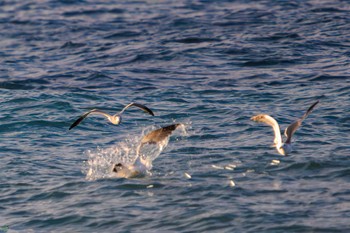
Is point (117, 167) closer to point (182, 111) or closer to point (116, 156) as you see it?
point (116, 156)

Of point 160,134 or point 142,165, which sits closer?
point 160,134

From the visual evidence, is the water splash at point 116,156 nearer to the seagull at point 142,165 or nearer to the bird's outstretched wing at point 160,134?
the seagull at point 142,165

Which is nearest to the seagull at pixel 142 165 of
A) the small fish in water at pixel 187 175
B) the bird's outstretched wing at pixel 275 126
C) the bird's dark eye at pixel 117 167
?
the bird's dark eye at pixel 117 167

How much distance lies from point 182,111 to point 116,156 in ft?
9.91

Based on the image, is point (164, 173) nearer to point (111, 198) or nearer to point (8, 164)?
point (111, 198)

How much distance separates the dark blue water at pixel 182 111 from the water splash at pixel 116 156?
77mm

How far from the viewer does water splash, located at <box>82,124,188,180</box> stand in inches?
503

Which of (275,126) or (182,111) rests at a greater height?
(275,126)

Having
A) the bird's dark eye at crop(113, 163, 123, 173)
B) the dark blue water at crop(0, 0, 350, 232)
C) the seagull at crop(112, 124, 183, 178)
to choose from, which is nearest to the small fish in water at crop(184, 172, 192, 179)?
the dark blue water at crop(0, 0, 350, 232)

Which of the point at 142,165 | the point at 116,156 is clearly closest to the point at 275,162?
the point at 142,165

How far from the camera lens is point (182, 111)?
16.4 meters

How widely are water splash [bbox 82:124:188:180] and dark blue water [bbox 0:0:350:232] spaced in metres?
0.08

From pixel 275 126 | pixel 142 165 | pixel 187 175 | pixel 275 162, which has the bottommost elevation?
pixel 275 162

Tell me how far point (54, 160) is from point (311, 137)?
4.30 metres
